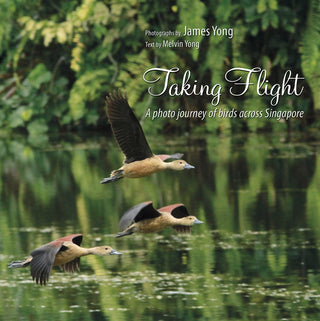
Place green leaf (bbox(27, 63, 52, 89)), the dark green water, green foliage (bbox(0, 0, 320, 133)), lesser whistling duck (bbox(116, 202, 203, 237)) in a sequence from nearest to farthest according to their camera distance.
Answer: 1. lesser whistling duck (bbox(116, 202, 203, 237))
2. the dark green water
3. green foliage (bbox(0, 0, 320, 133))
4. green leaf (bbox(27, 63, 52, 89))

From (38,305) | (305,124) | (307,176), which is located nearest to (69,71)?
(305,124)

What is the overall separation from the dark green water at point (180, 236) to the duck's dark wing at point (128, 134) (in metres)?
2.24

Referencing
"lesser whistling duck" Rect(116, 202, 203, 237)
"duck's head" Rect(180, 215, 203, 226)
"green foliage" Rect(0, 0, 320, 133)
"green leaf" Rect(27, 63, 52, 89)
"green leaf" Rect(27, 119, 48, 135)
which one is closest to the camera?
"lesser whistling duck" Rect(116, 202, 203, 237)

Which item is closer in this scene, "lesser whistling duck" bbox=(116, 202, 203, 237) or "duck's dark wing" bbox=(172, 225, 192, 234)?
"lesser whistling duck" bbox=(116, 202, 203, 237)

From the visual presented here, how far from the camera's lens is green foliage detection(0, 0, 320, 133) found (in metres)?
13.2

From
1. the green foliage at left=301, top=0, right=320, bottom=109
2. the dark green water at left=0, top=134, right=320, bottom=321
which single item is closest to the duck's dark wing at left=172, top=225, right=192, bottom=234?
the dark green water at left=0, top=134, right=320, bottom=321

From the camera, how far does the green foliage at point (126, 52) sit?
1316cm

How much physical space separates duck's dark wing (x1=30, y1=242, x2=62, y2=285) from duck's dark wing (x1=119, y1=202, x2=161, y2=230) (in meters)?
0.33

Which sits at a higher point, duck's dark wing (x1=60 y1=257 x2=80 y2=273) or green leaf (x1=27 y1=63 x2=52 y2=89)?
green leaf (x1=27 y1=63 x2=52 y2=89)

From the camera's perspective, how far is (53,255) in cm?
362

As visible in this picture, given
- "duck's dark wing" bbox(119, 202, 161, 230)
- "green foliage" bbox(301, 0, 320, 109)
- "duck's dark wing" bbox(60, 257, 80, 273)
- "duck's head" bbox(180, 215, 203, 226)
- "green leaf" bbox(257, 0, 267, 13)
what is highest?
"green leaf" bbox(257, 0, 267, 13)

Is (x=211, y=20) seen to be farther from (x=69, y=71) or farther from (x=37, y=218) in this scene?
(x=37, y=218)

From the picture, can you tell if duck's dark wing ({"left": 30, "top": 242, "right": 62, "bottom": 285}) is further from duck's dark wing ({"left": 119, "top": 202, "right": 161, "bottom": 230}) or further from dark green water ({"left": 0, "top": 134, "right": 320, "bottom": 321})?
dark green water ({"left": 0, "top": 134, "right": 320, "bottom": 321})

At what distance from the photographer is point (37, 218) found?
9.37 metres
